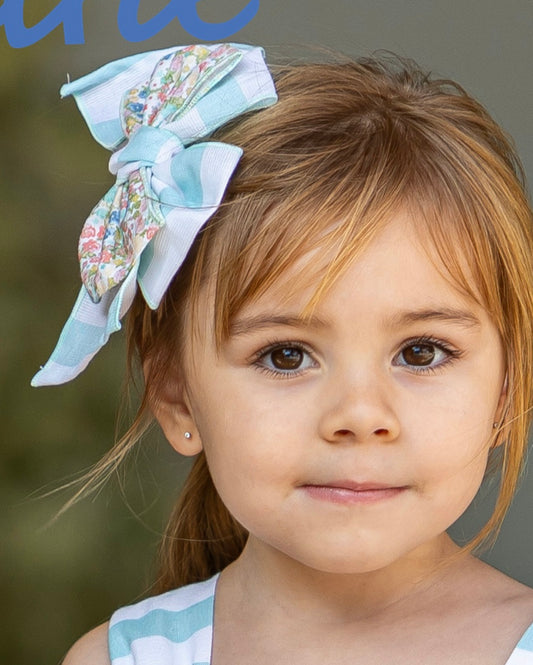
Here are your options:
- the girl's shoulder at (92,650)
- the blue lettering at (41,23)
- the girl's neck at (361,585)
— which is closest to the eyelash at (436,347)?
the girl's neck at (361,585)

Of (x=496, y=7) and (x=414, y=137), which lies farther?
(x=496, y=7)

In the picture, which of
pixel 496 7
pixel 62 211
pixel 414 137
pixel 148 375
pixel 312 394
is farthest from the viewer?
pixel 62 211

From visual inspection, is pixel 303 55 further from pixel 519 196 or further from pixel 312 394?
pixel 312 394

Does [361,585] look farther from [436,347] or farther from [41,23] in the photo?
[41,23]

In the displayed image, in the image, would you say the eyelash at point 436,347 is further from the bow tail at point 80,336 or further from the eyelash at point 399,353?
the bow tail at point 80,336

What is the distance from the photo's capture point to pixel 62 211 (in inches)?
91.6

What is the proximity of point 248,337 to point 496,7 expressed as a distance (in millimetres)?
1008

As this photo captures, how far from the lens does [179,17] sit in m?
1.81

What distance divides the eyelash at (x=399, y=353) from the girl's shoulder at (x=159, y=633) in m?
0.41

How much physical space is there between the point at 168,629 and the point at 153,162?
63 centimetres

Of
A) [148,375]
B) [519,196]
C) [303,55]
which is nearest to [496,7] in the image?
[303,55]

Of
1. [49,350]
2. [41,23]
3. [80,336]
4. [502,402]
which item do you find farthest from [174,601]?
[41,23]

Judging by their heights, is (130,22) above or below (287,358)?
above

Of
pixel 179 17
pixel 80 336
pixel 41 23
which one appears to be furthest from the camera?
pixel 41 23
